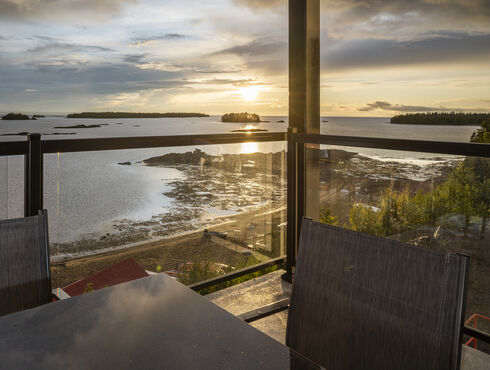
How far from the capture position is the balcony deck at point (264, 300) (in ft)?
7.87

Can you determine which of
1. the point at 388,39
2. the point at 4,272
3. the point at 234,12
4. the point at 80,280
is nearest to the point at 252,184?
the point at 80,280

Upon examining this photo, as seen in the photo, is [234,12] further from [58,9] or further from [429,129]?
[429,129]

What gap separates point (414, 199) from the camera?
104 inches

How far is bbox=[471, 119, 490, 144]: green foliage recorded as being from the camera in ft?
10.1

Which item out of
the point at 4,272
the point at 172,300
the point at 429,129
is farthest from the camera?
the point at 429,129

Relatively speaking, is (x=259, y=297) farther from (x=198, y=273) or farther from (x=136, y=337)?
(x=136, y=337)

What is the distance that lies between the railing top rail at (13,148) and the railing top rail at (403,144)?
1988 mm

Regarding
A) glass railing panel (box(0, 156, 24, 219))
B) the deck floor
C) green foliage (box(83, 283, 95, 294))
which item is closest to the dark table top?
glass railing panel (box(0, 156, 24, 219))

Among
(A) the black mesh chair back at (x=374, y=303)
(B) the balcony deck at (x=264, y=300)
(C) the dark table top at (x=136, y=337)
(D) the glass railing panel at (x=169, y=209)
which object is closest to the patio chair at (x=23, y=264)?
(C) the dark table top at (x=136, y=337)

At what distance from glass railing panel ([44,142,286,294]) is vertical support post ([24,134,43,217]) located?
0.06 m

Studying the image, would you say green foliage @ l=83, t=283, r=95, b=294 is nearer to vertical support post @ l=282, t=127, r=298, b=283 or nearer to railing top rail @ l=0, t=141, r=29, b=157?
railing top rail @ l=0, t=141, r=29, b=157

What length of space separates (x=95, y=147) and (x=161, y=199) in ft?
1.78

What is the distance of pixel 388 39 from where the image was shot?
12.0 feet

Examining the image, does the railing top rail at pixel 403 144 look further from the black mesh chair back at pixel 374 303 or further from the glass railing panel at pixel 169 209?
the black mesh chair back at pixel 374 303
